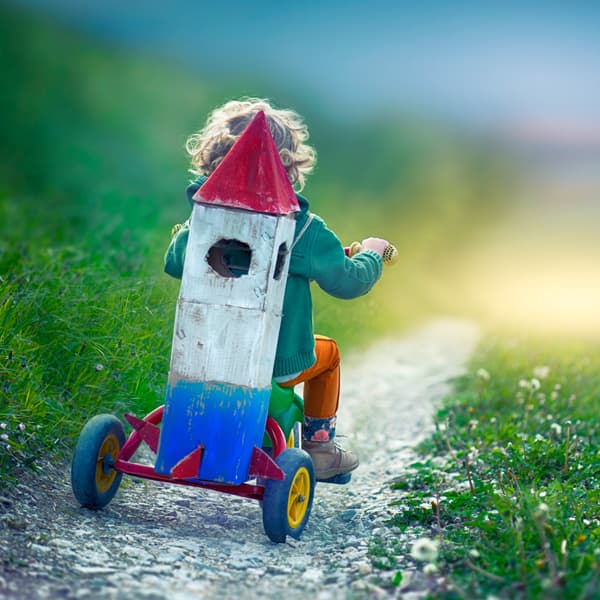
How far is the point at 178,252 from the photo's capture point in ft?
11.7

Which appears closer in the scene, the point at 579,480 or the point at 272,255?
the point at 272,255

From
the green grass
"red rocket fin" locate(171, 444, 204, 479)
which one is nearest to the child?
"red rocket fin" locate(171, 444, 204, 479)

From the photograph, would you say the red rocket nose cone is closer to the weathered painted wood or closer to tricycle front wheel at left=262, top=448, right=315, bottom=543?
the weathered painted wood

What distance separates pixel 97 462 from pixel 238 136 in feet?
4.71

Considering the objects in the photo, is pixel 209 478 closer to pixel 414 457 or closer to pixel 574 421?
pixel 414 457

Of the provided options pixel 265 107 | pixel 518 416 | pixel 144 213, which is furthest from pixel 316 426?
pixel 144 213

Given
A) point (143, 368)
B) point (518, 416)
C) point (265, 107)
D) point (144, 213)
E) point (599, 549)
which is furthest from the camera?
point (144, 213)

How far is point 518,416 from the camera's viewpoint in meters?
5.34

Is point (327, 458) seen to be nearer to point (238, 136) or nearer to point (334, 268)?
point (334, 268)

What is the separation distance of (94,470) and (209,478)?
0.48 meters

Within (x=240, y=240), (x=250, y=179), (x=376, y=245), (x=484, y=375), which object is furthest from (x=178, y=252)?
(x=484, y=375)

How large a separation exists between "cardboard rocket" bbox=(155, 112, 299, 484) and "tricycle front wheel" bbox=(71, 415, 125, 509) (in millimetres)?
269

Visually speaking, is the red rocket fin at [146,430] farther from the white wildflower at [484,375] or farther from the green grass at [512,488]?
the white wildflower at [484,375]

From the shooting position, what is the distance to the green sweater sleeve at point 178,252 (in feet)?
11.7
